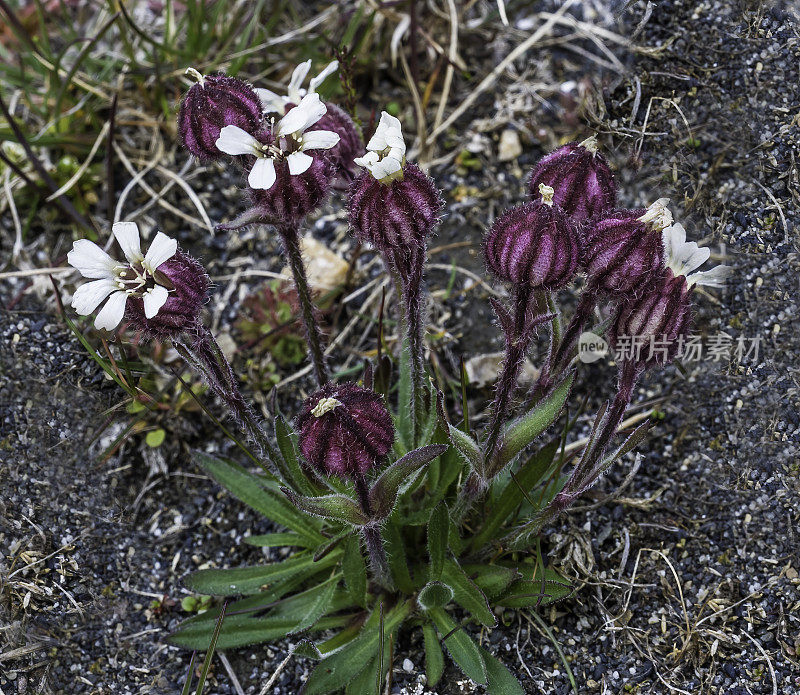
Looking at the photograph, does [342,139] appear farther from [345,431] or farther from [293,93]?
[345,431]

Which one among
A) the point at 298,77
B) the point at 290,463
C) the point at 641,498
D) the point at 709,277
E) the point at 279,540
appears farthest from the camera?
the point at 641,498

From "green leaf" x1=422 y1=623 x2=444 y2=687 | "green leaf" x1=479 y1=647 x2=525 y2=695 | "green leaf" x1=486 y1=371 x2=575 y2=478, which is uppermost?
"green leaf" x1=486 y1=371 x2=575 y2=478

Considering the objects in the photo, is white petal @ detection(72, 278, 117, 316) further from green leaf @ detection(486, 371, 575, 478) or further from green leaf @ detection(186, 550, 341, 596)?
green leaf @ detection(486, 371, 575, 478)

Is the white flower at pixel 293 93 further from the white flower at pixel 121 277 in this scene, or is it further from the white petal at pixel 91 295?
the white petal at pixel 91 295

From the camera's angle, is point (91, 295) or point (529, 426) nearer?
point (91, 295)

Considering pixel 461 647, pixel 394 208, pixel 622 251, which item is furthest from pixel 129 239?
pixel 461 647

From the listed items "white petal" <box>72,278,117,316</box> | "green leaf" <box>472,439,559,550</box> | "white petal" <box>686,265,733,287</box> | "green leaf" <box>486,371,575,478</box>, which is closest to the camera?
"white petal" <box>72,278,117,316</box>

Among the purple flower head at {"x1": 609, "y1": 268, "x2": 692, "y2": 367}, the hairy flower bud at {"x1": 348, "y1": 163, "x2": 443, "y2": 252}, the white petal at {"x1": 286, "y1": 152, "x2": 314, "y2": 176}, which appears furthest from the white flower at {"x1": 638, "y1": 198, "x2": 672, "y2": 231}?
the white petal at {"x1": 286, "y1": 152, "x2": 314, "y2": 176}
